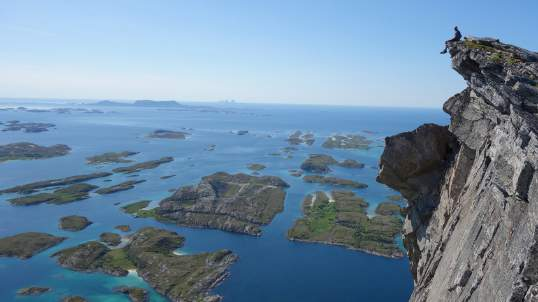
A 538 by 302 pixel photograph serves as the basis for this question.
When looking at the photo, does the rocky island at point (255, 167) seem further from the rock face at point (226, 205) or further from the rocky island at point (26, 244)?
the rocky island at point (26, 244)

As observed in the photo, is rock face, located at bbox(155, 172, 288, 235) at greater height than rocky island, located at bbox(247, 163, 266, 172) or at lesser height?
lesser

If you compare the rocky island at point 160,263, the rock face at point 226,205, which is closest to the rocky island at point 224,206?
the rock face at point 226,205

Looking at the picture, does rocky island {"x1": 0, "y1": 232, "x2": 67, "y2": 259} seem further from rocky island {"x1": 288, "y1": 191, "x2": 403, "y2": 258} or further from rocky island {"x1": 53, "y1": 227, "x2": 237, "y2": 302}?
rocky island {"x1": 288, "y1": 191, "x2": 403, "y2": 258}

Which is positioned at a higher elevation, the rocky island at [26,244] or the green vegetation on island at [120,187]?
the green vegetation on island at [120,187]

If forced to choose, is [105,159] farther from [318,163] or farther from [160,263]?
[160,263]

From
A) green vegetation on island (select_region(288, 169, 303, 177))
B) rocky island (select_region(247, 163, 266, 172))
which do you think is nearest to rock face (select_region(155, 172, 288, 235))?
green vegetation on island (select_region(288, 169, 303, 177))

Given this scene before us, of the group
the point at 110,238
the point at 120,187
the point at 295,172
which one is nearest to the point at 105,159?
the point at 120,187
